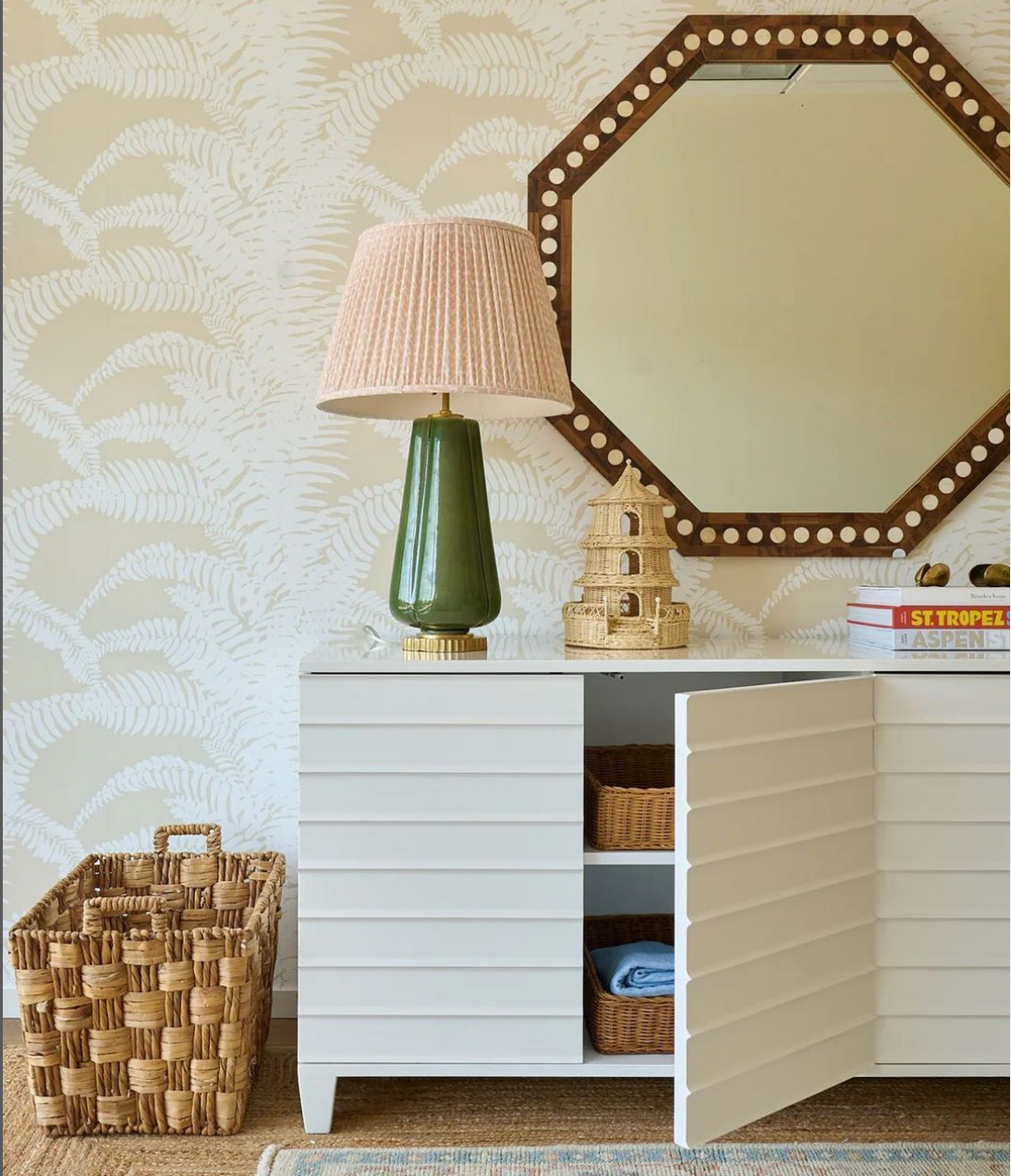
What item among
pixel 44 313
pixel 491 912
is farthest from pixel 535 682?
pixel 44 313

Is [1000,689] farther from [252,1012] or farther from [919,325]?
[252,1012]

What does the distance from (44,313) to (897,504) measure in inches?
59.2

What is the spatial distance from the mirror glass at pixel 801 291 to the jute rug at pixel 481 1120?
3.14ft

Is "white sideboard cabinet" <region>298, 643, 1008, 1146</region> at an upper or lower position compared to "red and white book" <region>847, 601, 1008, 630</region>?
lower

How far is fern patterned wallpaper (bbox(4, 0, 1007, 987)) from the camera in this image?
1.88 m

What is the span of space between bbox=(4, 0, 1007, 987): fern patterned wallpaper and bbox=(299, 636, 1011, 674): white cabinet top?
37 cm

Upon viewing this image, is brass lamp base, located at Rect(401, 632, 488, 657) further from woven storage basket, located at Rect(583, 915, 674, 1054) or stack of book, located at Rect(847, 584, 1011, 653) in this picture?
stack of book, located at Rect(847, 584, 1011, 653)

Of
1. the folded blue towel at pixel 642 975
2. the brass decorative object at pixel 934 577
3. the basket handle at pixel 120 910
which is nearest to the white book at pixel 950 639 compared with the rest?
the brass decorative object at pixel 934 577

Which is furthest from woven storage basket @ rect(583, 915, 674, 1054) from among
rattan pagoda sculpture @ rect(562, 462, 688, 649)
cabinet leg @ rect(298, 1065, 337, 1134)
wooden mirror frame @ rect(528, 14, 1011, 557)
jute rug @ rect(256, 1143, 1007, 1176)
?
wooden mirror frame @ rect(528, 14, 1011, 557)

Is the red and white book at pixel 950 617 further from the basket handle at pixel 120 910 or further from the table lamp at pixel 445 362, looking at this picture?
the basket handle at pixel 120 910

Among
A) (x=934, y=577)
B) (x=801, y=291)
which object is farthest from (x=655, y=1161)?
(x=801, y=291)

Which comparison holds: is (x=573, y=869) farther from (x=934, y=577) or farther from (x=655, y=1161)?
(x=934, y=577)

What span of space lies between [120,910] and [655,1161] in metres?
0.82

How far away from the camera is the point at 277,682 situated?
1905mm
